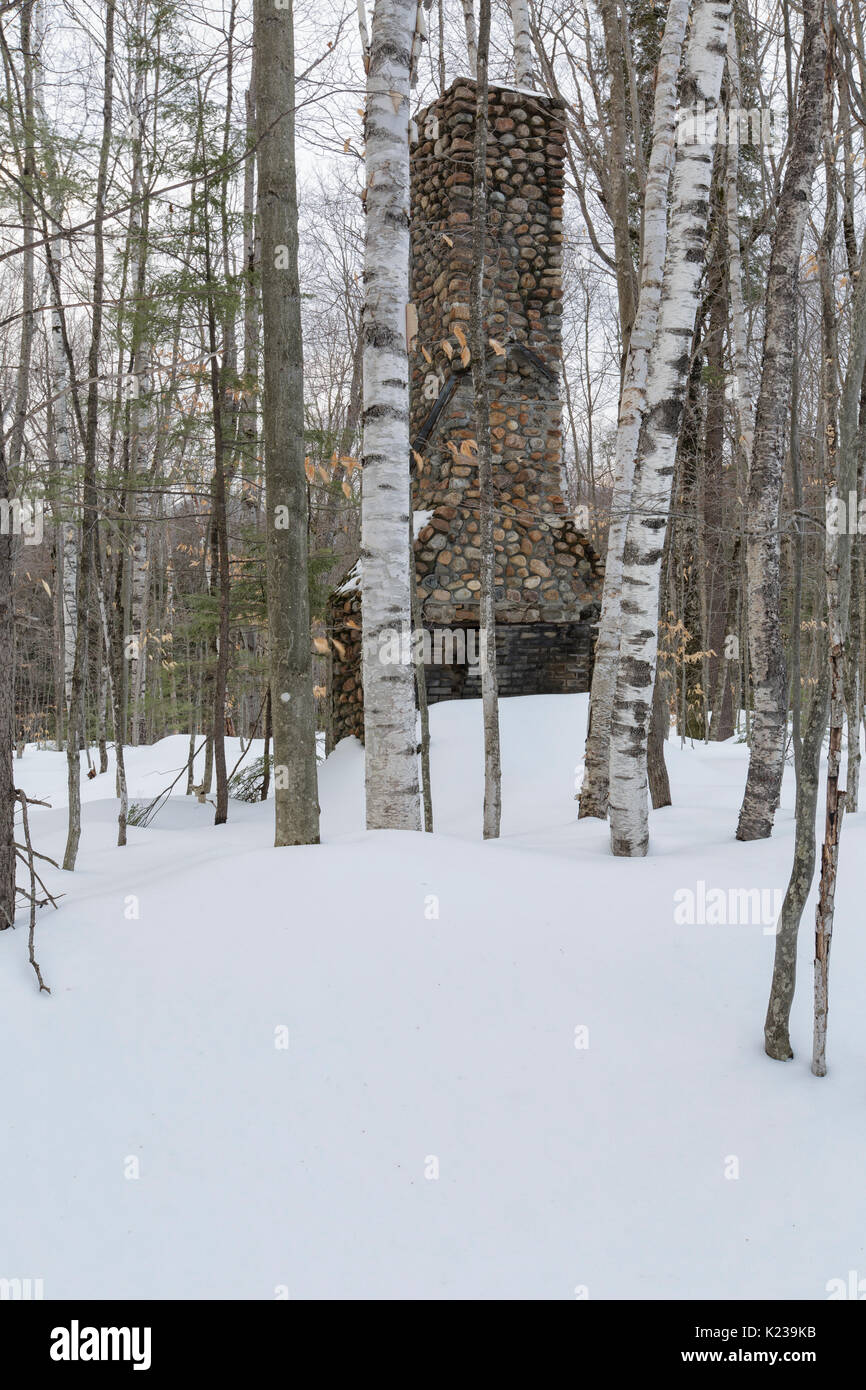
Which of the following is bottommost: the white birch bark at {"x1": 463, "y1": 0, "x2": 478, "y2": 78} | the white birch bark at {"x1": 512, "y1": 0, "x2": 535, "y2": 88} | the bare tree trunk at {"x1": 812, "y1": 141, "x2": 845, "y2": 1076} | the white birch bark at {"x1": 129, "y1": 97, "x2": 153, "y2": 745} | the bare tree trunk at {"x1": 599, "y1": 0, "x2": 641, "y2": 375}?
the bare tree trunk at {"x1": 812, "y1": 141, "x2": 845, "y2": 1076}

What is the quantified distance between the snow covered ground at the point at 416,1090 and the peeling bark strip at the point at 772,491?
1200 mm

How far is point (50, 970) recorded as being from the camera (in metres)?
2.94

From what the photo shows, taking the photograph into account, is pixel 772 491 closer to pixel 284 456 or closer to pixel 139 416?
pixel 284 456

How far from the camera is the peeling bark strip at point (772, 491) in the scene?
4.84m

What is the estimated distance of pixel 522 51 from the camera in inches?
419

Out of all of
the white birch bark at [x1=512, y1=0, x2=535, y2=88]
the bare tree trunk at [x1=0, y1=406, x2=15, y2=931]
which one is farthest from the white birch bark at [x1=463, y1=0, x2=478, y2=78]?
the bare tree trunk at [x1=0, y1=406, x2=15, y2=931]

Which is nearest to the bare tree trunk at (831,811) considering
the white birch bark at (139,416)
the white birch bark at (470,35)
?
the white birch bark at (139,416)

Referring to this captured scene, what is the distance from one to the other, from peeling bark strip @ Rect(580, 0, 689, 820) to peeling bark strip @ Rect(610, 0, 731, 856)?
46.6 inches

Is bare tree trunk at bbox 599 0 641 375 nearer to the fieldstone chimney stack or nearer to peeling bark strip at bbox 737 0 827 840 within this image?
peeling bark strip at bbox 737 0 827 840

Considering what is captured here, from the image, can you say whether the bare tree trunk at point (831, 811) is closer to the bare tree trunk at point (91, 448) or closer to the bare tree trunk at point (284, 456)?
the bare tree trunk at point (284, 456)

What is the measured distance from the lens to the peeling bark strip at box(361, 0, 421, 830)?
14.6ft

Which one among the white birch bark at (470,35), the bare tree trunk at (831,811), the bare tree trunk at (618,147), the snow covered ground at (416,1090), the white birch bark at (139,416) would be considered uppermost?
the white birch bark at (470,35)

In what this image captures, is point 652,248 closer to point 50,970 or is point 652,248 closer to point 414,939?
point 414,939
